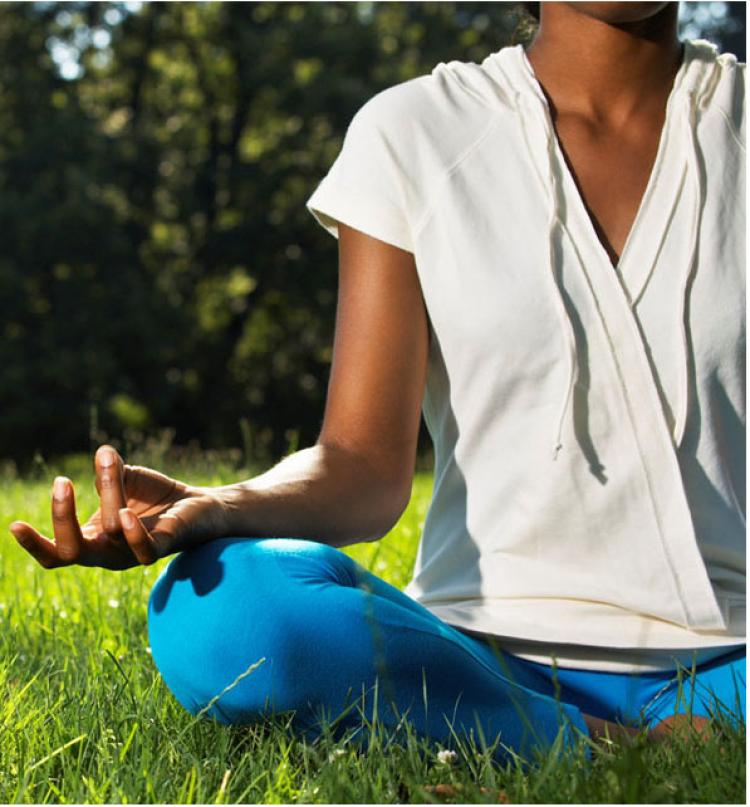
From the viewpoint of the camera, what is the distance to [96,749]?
6.31ft

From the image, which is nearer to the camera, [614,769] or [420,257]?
[614,769]

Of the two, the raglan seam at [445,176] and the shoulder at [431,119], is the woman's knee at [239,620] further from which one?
the shoulder at [431,119]

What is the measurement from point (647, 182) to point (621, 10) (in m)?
0.31

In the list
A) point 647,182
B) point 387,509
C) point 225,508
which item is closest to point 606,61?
point 647,182

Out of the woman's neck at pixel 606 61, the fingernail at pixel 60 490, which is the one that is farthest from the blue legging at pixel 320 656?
the woman's neck at pixel 606 61

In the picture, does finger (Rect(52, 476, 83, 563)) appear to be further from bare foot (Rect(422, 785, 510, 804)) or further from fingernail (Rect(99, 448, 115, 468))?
bare foot (Rect(422, 785, 510, 804))

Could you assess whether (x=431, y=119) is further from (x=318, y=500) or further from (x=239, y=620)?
(x=239, y=620)

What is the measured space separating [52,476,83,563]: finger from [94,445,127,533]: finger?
1.5 inches

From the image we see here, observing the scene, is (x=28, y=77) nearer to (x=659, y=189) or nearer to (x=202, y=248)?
(x=202, y=248)

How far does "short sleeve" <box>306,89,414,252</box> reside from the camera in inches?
87.0

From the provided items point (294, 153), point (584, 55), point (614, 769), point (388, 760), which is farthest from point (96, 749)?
point (294, 153)

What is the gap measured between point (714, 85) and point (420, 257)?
0.67 metres

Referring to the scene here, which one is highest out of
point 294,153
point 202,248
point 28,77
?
point 28,77

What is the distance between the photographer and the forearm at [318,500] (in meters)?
1.90
